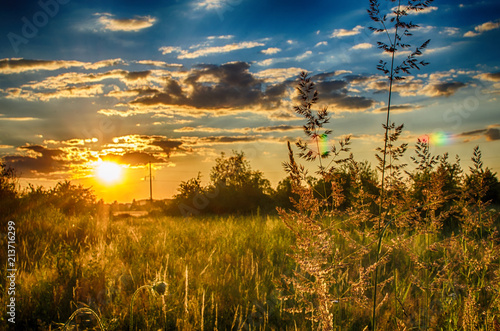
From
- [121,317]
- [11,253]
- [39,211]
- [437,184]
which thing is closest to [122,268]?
[121,317]

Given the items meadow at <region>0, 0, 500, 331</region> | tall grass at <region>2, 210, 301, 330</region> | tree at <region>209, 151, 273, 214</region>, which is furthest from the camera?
tree at <region>209, 151, 273, 214</region>

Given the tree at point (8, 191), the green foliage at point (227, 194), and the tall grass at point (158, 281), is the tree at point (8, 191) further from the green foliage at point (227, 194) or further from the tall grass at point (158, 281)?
the green foliage at point (227, 194)

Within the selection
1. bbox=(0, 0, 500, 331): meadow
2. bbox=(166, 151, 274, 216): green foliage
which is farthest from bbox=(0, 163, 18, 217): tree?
bbox=(166, 151, 274, 216): green foliage

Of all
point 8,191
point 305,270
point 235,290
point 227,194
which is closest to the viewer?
point 305,270

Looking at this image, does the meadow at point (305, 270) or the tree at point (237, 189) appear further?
the tree at point (237, 189)

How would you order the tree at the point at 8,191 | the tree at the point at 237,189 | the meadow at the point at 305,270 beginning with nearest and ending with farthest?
1. the meadow at the point at 305,270
2. the tree at the point at 8,191
3. the tree at the point at 237,189

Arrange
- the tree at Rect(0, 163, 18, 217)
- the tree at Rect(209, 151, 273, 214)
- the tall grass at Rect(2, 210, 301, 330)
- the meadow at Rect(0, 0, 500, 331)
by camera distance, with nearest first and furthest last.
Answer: the meadow at Rect(0, 0, 500, 331)
the tall grass at Rect(2, 210, 301, 330)
the tree at Rect(0, 163, 18, 217)
the tree at Rect(209, 151, 273, 214)

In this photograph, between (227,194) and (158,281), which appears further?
(227,194)

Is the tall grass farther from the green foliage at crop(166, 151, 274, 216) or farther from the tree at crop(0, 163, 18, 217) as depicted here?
the green foliage at crop(166, 151, 274, 216)

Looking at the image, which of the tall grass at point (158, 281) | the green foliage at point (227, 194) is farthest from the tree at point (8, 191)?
the green foliage at point (227, 194)

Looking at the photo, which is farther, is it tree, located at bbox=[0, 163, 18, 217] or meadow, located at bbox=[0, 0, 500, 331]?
tree, located at bbox=[0, 163, 18, 217]

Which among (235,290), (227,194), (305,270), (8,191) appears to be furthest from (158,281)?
(227,194)

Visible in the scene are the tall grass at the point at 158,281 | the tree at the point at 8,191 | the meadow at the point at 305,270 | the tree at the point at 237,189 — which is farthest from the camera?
the tree at the point at 237,189

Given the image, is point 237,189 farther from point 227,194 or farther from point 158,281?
point 158,281
